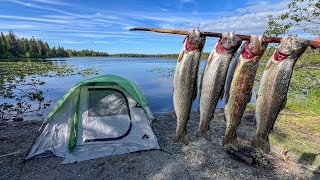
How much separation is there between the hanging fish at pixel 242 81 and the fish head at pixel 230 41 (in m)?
0.10

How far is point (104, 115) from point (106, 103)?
0.38 metres

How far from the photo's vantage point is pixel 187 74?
271 cm

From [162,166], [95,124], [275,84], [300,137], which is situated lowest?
[162,166]

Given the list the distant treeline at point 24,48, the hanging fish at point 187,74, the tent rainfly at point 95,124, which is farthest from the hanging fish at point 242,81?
the distant treeline at point 24,48

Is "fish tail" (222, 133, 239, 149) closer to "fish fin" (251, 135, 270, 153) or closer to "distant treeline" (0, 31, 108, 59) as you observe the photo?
"fish fin" (251, 135, 270, 153)

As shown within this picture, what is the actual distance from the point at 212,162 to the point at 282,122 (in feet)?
19.4

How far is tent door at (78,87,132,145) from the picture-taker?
753 cm

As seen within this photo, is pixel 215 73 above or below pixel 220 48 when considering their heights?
below

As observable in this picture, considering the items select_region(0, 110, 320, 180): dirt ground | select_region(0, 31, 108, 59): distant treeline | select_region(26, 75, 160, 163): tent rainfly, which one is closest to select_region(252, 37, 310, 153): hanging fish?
select_region(0, 110, 320, 180): dirt ground

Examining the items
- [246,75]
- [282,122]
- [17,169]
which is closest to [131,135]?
[17,169]

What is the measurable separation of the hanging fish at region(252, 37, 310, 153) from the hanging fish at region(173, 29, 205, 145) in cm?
69

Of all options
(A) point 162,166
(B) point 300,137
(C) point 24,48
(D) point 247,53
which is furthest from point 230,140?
(C) point 24,48

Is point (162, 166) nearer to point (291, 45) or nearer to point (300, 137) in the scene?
point (291, 45)

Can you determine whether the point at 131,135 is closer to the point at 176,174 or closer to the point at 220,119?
the point at 176,174
